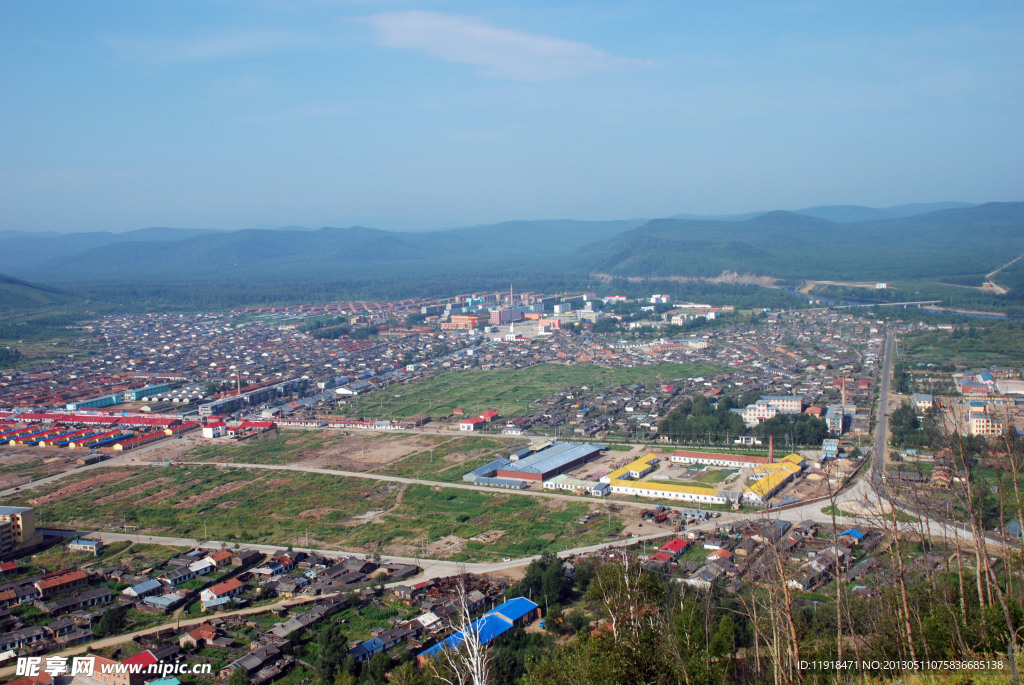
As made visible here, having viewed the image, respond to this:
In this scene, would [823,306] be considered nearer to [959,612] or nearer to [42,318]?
[959,612]

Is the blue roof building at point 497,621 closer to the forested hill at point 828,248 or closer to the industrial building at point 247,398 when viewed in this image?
the industrial building at point 247,398

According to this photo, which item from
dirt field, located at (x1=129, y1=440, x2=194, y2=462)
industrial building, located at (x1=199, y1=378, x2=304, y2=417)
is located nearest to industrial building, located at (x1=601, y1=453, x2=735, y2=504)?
dirt field, located at (x1=129, y1=440, x2=194, y2=462)

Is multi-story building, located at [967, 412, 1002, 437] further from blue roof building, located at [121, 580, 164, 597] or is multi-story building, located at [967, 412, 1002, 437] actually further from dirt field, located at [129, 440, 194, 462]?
dirt field, located at [129, 440, 194, 462]

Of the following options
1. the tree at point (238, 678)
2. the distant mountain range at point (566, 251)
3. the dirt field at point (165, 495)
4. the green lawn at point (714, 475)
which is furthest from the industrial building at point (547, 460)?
the distant mountain range at point (566, 251)

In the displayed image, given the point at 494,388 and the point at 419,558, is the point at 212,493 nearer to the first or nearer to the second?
the point at 419,558

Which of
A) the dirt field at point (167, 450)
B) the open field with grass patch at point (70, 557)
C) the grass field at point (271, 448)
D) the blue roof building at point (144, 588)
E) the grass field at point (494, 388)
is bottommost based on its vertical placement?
the grass field at point (271, 448)

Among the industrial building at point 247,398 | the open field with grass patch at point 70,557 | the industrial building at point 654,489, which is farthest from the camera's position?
the industrial building at point 247,398
